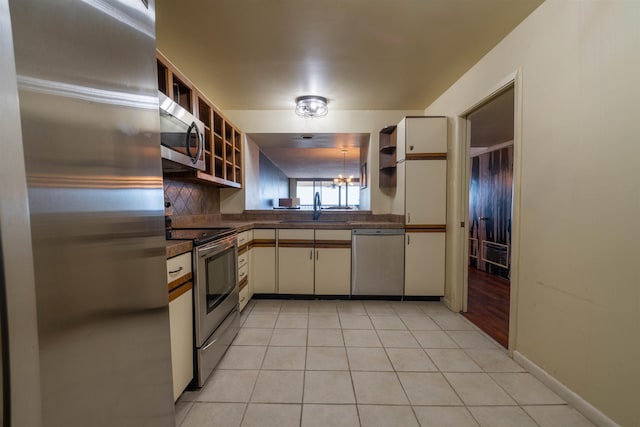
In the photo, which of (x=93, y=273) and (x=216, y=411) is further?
(x=216, y=411)

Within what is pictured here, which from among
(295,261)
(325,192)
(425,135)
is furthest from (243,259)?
(325,192)

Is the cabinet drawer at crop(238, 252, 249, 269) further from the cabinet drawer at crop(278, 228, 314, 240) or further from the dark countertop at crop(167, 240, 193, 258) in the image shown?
the dark countertop at crop(167, 240, 193, 258)

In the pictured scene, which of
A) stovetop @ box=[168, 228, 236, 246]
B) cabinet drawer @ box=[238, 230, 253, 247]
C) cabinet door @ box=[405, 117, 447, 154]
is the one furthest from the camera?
cabinet door @ box=[405, 117, 447, 154]

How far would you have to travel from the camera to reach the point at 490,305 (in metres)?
2.89

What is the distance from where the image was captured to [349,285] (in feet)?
A: 9.84

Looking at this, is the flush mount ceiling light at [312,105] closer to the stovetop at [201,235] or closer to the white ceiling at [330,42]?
the white ceiling at [330,42]

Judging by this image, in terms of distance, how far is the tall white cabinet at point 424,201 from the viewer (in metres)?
A: 2.83

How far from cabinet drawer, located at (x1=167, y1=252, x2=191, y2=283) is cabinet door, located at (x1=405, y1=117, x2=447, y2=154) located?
2.42m

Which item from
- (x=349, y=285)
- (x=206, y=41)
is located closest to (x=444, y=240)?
(x=349, y=285)

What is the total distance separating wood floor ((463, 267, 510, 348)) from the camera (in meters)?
2.31

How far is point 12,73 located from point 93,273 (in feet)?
1.21

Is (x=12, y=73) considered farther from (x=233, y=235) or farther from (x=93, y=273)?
(x=233, y=235)

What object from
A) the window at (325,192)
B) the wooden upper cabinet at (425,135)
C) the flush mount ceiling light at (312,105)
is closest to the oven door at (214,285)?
the flush mount ceiling light at (312,105)

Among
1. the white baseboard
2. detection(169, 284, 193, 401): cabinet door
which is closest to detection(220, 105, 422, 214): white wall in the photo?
the white baseboard
